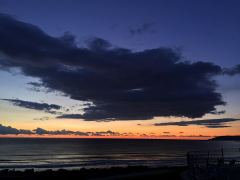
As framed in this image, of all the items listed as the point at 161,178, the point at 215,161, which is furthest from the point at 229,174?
the point at 161,178

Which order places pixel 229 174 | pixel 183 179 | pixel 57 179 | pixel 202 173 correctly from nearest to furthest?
pixel 229 174, pixel 202 173, pixel 183 179, pixel 57 179

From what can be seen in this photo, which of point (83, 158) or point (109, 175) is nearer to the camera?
point (109, 175)

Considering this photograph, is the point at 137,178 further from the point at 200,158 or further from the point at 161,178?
the point at 200,158

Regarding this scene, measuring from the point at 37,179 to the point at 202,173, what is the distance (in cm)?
1479

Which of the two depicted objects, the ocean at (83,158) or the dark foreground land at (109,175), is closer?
the dark foreground land at (109,175)

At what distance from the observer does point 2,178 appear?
29.0 meters

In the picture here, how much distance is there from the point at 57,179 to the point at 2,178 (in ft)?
15.7

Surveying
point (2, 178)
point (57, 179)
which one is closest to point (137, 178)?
point (57, 179)

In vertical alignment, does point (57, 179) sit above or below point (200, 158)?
below

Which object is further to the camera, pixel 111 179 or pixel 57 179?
pixel 57 179

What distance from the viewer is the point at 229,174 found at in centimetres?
1641

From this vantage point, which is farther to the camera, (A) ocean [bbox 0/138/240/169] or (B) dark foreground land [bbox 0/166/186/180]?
(A) ocean [bbox 0/138/240/169]

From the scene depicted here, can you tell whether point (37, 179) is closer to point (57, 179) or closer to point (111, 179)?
point (57, 179)

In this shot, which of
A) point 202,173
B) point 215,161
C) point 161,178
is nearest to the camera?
point 202,173
